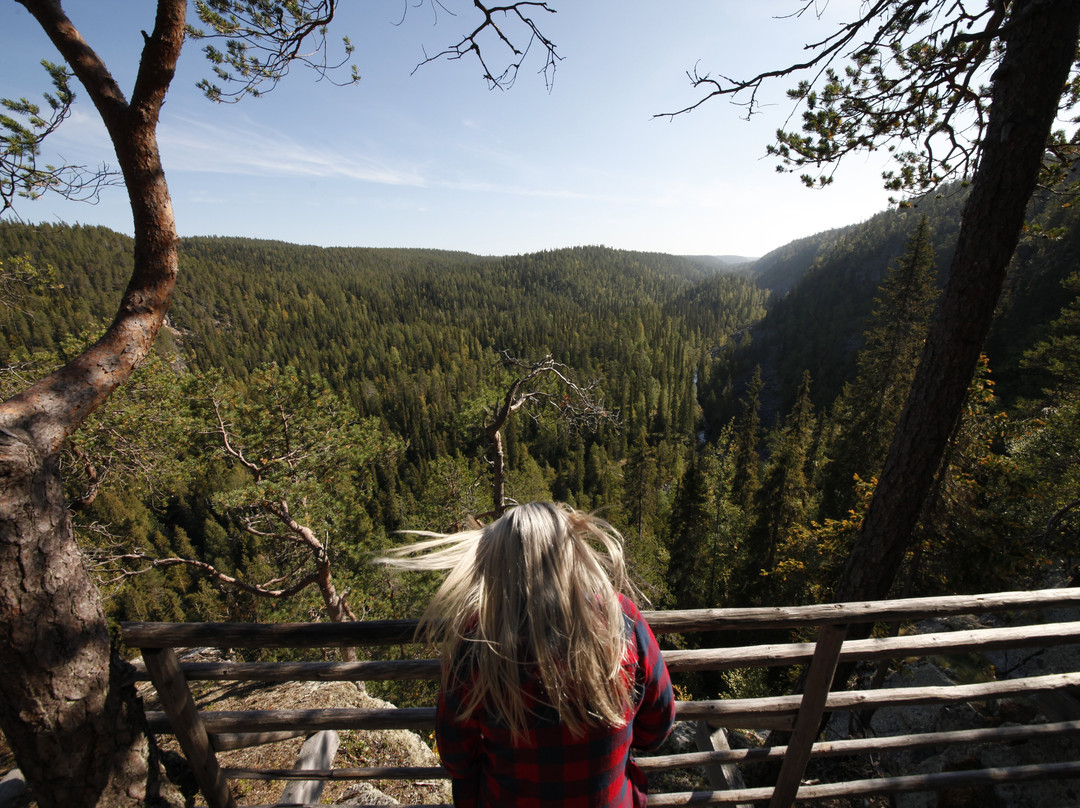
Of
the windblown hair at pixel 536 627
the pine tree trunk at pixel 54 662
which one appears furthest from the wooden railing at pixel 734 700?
the windblown hair at pixel 536 627

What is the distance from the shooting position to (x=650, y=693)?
170cm

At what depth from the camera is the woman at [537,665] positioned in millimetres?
1397

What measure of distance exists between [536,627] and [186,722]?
2.59 meters

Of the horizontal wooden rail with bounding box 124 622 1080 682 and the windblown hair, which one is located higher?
the windblown hair

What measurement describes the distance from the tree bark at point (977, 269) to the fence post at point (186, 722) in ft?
15.6

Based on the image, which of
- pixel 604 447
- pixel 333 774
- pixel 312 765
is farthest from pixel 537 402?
pixel 604 447

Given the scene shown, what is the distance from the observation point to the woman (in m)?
1.40

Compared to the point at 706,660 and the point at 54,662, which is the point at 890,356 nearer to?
the point at 706,660

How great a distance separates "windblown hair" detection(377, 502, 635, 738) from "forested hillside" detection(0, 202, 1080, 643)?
18.6 inches

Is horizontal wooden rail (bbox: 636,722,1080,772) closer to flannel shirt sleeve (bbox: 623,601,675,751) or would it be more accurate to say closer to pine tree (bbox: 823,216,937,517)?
flannel shirt sleeve (bbox: 623,601,675,751)

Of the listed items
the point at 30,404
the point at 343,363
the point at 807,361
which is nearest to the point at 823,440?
the point at 30,404

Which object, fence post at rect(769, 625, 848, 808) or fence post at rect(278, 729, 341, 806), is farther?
fence post at rect(278, 729, 341, 806)

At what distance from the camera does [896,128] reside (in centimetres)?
399

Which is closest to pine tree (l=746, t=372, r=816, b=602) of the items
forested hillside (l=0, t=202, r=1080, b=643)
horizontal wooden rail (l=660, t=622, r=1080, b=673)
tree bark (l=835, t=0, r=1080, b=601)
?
forested hillside (l=0, t=202, r=1080, b=643)
